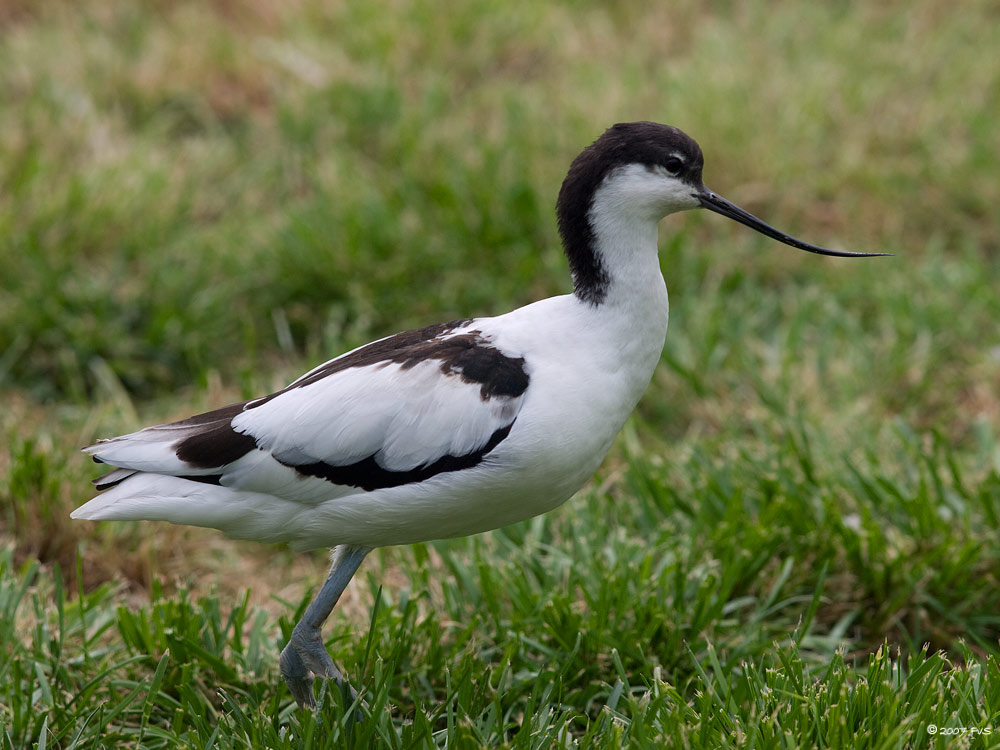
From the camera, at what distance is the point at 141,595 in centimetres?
372

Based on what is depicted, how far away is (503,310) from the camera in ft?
16.5

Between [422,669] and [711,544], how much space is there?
3.14ft

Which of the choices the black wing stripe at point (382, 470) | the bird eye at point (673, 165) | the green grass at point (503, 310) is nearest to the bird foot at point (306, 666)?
the green grass at point (503, 310)

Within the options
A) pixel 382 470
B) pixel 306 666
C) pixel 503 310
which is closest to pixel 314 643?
pixel 306 666

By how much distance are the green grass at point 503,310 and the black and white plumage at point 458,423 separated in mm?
447

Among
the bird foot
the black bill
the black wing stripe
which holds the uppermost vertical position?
the black bill

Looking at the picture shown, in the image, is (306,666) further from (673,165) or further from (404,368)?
(673,165)

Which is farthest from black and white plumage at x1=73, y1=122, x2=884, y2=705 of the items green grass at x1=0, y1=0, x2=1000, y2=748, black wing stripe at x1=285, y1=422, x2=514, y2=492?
green grass at x1=0, y1=0, x2=1000, y2=748

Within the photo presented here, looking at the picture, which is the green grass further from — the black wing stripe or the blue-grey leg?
the black wing stripe

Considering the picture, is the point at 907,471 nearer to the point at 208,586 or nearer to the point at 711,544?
the point at 711,544

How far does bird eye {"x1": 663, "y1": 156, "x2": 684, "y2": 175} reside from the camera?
2.76 metres

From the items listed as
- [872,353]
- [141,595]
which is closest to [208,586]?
[141,595]

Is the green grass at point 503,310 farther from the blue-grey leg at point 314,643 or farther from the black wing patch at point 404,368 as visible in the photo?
the black wing patch at point 404,368

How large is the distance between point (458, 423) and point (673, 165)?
31.4 inches
